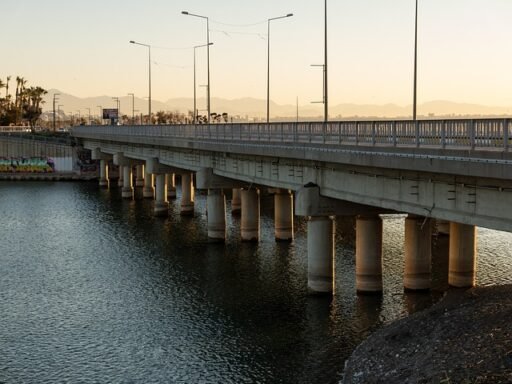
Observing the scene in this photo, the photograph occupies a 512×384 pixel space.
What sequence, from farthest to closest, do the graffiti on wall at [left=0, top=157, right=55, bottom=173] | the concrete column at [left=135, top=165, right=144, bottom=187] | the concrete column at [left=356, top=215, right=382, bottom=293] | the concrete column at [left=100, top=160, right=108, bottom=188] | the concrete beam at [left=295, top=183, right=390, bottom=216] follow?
the graffiti on wall at [left=0, top=157, right=55, bottom=173], the concrete column at [left=100, top=160, right=108, bottom=188], the concrete column at [left=135, top=165, right=144, bottom=187], the concrete beam at [left=295, top=183, right=390, bottom=216], the concrete column at [left=356, top=215, right=382, bottom=293]

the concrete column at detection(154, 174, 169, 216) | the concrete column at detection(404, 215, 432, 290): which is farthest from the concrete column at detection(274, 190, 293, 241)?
the concrete column at detection(154, 174, 169, 216)

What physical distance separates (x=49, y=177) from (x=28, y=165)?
6017 mm

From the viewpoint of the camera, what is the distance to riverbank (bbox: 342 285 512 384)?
2223 centimetres

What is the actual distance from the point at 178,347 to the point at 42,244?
2971 centimetres

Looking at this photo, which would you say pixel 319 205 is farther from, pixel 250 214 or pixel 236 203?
pixel 236 203

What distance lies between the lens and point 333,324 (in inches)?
1303

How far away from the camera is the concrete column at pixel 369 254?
3747 centimetres

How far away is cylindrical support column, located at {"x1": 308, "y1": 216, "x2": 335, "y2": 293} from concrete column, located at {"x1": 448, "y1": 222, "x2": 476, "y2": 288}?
19.6 feet

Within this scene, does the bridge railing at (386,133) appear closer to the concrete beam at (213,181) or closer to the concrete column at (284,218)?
the concrete beam at (213,181)

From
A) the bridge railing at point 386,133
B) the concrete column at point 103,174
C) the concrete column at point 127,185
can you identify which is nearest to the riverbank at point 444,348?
the bridge railing at point 386,133

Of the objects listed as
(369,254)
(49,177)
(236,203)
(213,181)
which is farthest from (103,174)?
(369,254)

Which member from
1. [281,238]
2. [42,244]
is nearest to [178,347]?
[281,238]

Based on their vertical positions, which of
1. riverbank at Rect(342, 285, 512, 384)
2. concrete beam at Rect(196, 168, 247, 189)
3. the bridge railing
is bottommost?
riverbank at Rect(342, 285, 512, 384)

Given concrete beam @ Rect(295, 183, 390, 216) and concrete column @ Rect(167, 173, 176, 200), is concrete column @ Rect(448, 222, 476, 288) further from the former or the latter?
concrete column @ Rect(167, 173, 176, 200)
